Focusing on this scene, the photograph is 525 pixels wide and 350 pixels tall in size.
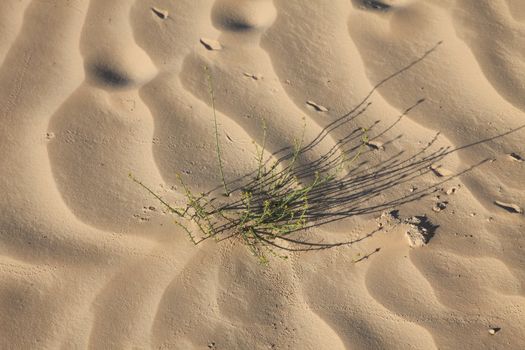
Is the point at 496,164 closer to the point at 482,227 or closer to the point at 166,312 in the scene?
the point at 482,227

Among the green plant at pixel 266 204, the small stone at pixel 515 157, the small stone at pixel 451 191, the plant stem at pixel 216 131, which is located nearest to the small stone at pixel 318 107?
the green plant at pixel 266 204

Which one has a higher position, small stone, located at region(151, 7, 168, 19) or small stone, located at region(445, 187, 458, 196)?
small stone, located at region(151, 7, 168, 19)

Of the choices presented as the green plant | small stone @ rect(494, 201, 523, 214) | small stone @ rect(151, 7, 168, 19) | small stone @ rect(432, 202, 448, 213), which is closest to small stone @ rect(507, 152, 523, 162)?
small stone @ rect(494, 201, 523, 214)

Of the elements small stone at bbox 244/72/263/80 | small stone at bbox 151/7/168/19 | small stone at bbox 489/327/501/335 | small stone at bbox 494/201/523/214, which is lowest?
small stone at bbox 489/327/501/335

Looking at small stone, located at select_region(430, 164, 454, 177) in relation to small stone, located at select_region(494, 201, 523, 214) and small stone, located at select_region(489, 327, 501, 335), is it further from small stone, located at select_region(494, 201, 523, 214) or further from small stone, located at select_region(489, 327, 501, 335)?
small stone, located at select_region(489, 327, 501, 335)

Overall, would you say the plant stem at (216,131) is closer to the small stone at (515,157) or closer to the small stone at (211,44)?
the small stone at (211,44)

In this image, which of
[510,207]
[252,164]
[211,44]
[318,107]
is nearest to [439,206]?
[510,207]

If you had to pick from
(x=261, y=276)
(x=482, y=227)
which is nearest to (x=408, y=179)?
(x=482, y=227)

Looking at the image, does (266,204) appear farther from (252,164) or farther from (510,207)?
(510,207)
